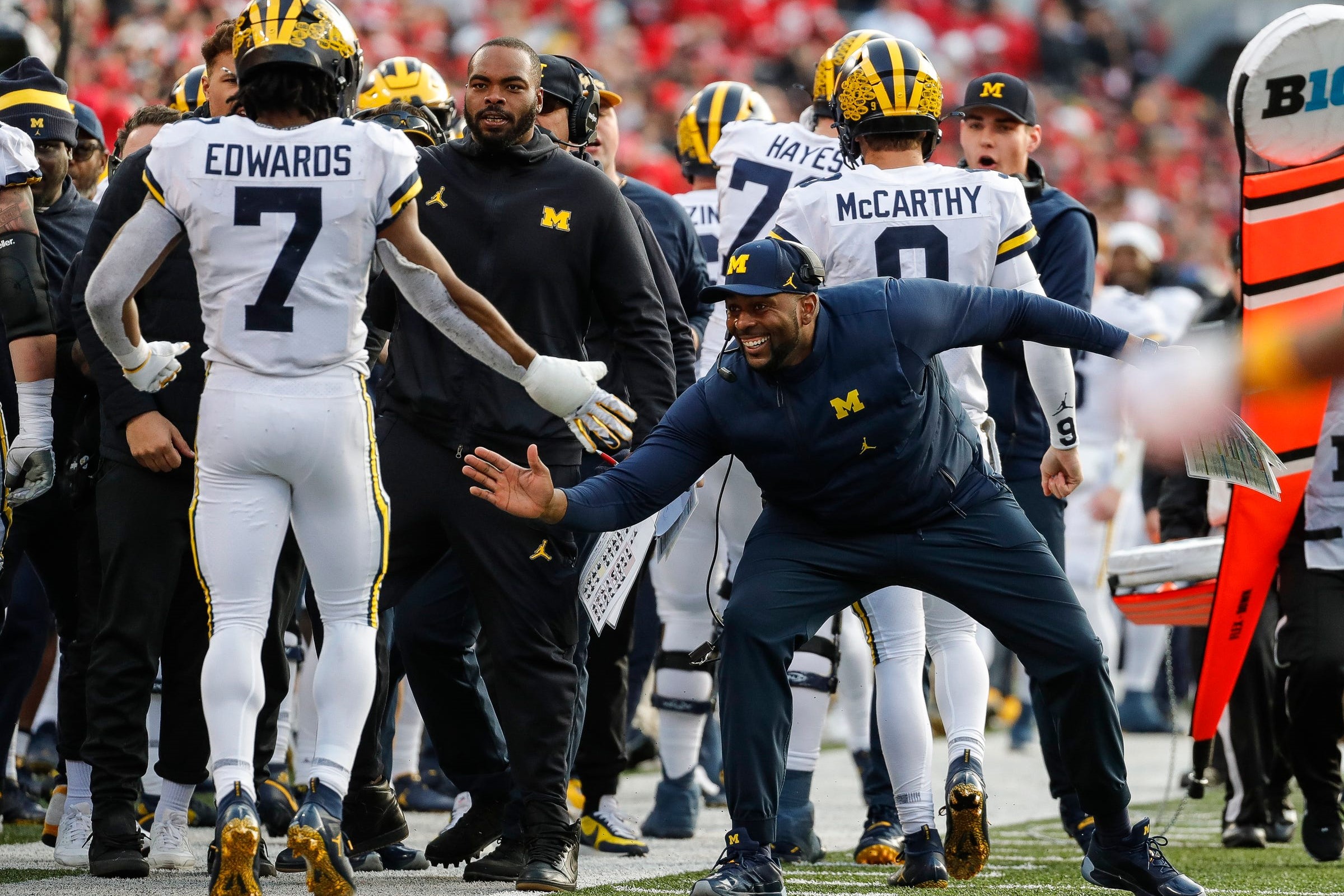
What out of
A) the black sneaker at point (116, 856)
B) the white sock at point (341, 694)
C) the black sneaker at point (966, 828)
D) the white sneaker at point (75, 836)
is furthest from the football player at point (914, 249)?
the white sneaker at point (75, 836)

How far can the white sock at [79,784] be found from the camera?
17.3 ft

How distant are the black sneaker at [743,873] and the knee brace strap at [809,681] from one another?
137 cm

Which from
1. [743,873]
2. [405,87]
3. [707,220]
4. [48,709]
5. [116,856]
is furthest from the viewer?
[48,709]

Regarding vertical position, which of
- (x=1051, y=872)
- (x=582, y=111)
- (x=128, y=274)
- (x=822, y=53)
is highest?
(x=822, y=53)

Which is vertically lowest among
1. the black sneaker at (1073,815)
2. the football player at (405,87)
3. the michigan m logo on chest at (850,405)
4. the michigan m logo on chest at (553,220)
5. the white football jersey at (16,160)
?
the black sneaker at (1073,815)

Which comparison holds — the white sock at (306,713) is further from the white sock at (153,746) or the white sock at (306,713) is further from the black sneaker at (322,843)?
the black sneaker at (322,843)

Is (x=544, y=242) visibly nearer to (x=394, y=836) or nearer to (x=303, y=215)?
(x=303, y=215)

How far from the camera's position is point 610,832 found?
5.73 metres

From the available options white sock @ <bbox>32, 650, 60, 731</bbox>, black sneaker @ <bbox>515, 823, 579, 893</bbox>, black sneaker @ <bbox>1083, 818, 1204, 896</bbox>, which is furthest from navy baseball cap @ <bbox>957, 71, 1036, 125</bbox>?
white sock @ <bbox>32, 650, 60, 731</bbox>

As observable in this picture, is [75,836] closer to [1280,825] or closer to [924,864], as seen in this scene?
[924,864]

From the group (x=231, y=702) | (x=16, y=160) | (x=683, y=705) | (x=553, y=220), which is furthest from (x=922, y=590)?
(x=16, y=160)

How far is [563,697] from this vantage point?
15.4ft

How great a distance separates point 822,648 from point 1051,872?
98 cm

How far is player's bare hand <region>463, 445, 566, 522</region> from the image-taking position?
4160mm
